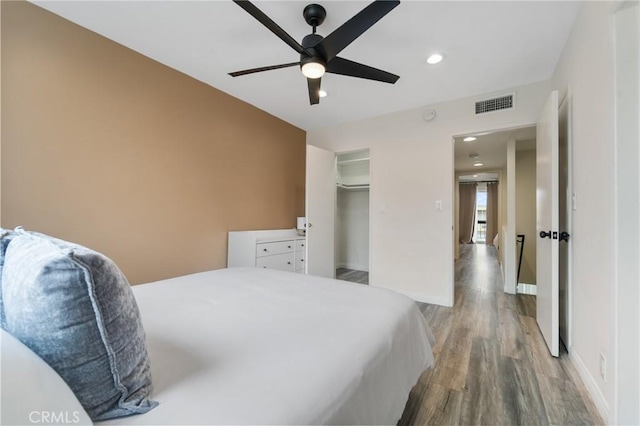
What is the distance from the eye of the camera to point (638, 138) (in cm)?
113

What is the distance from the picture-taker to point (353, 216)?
502 cm

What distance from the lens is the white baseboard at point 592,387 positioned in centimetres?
132

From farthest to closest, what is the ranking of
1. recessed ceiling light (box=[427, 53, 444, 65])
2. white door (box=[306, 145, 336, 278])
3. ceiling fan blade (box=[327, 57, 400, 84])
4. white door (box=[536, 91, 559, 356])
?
white door (box=[306, 145, 336, 278])
recessed ceiling light (box=[427, 53, 444, 65])
white door (box=[536, 91, 559, 356])
ceiling fan blade (box=[327, 57, 400, 84])

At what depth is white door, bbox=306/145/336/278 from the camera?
3486 millimetres

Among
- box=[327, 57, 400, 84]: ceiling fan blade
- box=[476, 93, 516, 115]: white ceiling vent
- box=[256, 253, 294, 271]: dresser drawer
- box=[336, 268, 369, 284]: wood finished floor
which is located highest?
box=[476, 93, 516, 115]: white ceiling vent

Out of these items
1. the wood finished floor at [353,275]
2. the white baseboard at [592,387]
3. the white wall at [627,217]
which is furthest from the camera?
the wood finished floor at [353,275]


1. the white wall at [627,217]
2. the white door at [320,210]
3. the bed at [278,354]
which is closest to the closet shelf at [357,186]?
the white door at [320,210]

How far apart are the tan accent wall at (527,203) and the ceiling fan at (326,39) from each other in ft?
A: 13.1

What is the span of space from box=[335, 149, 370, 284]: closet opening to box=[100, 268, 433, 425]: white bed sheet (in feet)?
11.2

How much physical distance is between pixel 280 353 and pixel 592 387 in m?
1.90

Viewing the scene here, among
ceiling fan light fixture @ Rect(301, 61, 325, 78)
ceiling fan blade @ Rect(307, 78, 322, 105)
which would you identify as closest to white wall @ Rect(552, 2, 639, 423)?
ceiling fan light fixture @ Rect(301, 61, 325, 78)

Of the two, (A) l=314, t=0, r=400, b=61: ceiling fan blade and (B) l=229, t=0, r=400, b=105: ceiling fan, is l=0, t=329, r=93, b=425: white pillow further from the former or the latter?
(A) l=314, t=0, r=400, b=61: ceiling fan blade

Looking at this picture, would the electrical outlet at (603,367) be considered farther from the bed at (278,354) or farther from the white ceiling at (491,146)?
the white ceiling at (491,146)

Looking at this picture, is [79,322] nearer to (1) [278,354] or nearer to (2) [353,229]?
(1) [278,354]
